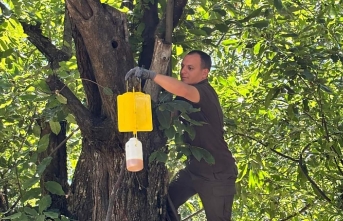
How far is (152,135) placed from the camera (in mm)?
2979

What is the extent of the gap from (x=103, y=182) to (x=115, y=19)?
0.84 metres

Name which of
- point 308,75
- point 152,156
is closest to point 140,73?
point 152,156

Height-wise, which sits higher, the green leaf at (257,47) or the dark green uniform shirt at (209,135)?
the green leaf at (257,47)

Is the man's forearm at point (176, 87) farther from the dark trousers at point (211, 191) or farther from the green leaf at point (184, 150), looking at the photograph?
the dark trousers at point (211, 191)

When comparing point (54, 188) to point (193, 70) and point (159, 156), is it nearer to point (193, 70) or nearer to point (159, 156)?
point (159, 156)

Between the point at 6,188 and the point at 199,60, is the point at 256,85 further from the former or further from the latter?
the point at 6,188

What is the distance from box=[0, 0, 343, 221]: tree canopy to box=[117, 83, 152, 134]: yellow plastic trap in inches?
13.0

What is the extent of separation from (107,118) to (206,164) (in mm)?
700

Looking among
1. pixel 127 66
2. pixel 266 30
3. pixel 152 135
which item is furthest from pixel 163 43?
pixel 266 30

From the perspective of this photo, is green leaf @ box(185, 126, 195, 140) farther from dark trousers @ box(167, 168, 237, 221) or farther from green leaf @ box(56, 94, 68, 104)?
green leaf @ box(56, 94, 68, 104)

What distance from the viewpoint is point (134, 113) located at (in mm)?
2418

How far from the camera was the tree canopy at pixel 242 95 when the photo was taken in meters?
Result: 3.09

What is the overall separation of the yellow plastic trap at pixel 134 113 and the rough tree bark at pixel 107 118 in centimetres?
32

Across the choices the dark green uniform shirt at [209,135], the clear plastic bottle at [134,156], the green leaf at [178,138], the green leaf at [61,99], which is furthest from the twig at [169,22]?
the clear plastic bottle at [134,156]
